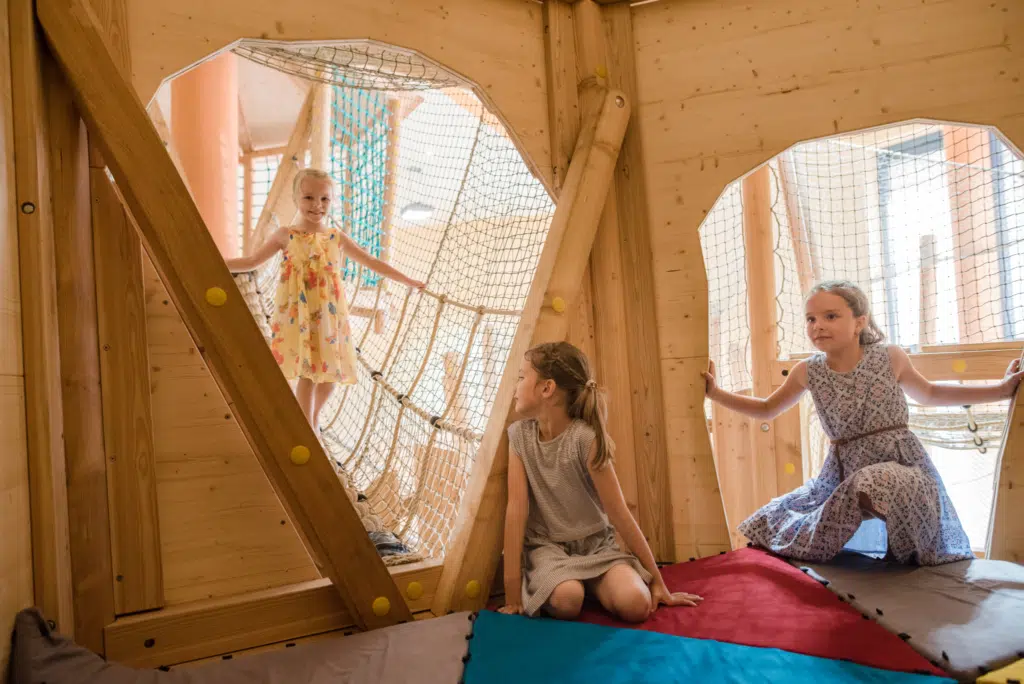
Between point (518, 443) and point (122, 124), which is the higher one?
point (122, 124)

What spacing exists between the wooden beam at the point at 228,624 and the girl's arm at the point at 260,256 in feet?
3.70

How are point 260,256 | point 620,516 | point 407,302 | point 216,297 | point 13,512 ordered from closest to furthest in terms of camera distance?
1. point 13,512
2. point 216,297
3. point 620,516
4. point 260,256
5. point 407,302

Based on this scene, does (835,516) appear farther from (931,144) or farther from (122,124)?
(931,144)

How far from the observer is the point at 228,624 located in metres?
1.55

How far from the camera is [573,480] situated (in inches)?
68.5

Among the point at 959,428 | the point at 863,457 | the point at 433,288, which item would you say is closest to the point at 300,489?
the point at 863,457

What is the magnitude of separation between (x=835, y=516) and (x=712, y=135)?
1.02 meters

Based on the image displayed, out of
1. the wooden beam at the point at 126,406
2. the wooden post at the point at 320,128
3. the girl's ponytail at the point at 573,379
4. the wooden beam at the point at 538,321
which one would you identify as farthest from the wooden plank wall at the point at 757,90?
the wooden post at the point at 320,128

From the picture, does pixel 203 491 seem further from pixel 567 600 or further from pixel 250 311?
pixel 567 600

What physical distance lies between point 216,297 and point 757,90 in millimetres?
1480

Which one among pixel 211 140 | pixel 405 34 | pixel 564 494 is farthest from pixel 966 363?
pixel 211 140

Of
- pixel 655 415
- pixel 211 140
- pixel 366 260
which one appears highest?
pixel 211 140

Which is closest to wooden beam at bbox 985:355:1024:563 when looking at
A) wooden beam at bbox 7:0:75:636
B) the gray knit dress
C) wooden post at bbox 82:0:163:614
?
the gray knit dress

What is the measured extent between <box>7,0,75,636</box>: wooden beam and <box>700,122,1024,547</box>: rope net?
9.21 feet
